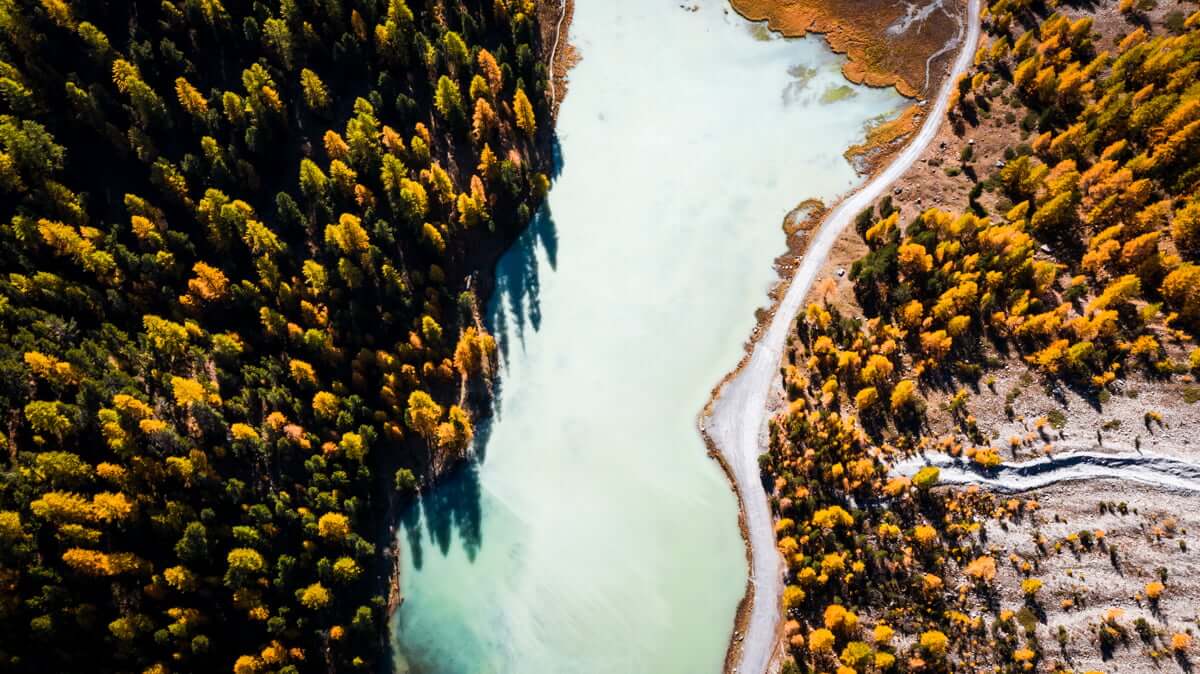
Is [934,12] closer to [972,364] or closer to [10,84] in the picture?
Result: [972,364]

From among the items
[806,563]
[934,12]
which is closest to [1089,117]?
[934,12]

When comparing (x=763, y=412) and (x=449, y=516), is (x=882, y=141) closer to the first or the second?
(x=763, y=412)

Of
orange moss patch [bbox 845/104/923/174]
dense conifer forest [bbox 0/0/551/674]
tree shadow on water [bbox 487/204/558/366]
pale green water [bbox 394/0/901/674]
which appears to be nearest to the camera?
dense conifer forest [bbox 0/0/551/674]

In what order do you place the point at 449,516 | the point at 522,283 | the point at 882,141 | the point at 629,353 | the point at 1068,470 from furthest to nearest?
the point at 882,141, the point at 522,283, the point at 629,353, the point at 449,516, the point at 1068,470

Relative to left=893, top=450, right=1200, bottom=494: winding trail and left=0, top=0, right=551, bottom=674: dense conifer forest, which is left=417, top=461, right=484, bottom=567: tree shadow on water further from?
left=893, top=450, right=1200, bottom=494: winding trail

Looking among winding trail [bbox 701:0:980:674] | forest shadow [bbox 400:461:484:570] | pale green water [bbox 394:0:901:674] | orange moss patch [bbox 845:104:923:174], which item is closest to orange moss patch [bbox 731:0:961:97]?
pale green water [bbox 394:0:901:674]

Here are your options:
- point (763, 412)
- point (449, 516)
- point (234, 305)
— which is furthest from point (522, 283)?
point (763, 412)
